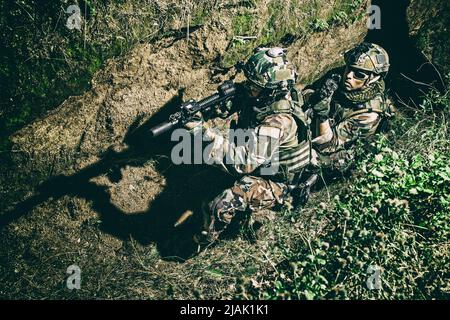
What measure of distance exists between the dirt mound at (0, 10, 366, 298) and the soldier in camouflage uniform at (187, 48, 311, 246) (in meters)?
0.62

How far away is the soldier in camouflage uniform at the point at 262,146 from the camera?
3883mm

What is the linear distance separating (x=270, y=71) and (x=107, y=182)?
244cm

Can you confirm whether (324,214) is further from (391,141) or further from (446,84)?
(446,84)

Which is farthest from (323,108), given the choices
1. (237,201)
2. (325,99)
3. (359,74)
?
(237,201)

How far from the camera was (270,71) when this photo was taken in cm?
390

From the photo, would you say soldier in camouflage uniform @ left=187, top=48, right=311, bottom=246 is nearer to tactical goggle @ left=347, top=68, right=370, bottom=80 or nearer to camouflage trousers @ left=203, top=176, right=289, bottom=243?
camouflage trousers @ left=203, top=176, right=289, bottom=243

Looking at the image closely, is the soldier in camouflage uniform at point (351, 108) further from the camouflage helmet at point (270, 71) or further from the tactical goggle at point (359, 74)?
the camouflage helmet at point (270, 71)

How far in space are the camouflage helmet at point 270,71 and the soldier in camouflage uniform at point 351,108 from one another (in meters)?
0.89

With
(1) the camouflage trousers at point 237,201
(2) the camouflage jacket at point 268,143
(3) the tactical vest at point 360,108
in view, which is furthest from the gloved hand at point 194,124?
(3) the tactical vest at point 360,108

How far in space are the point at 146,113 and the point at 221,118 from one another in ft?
3.33

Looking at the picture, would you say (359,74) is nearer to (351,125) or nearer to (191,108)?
(351,125)

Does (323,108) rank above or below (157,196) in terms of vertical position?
above

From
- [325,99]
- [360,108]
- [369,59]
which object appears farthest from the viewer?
[360,108]

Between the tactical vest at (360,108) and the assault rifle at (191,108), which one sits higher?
the assault rifle at (191,108)
